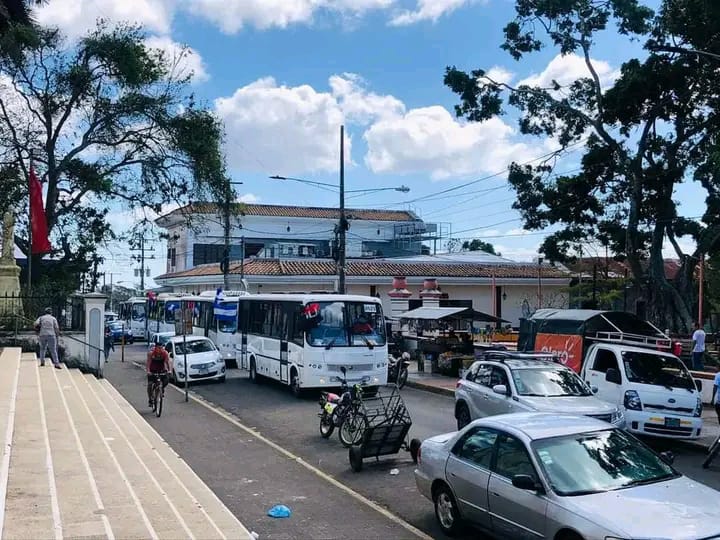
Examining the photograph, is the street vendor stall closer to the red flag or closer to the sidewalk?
the sidewalk

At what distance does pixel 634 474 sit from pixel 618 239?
67.5 ft

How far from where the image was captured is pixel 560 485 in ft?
22.8

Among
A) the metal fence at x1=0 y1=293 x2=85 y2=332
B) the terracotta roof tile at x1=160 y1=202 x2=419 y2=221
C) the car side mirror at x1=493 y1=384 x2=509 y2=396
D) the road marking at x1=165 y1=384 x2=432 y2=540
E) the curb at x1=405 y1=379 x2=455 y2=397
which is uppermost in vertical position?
the terracotta roof tile at x1=160 y1=202 x2=419 y2=221

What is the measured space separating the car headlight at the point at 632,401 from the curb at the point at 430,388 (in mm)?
8201

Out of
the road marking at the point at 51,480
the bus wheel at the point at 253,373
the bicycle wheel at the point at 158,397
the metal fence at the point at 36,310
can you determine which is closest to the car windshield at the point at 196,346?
the bus wheel at the point at 253,373

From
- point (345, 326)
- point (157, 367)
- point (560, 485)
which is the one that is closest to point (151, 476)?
point (560, 485)

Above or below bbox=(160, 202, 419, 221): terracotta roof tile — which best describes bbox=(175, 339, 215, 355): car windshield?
below

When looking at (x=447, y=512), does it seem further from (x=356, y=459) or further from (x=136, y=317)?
(x=136, y=317)

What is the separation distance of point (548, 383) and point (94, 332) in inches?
630

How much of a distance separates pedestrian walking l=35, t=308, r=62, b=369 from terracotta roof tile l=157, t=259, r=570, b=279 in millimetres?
23882

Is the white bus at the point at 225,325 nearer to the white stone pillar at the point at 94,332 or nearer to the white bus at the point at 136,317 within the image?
the white stone pillar at the point at 94,332

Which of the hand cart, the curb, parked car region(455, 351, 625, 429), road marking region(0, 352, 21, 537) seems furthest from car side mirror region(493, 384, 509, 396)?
the curb

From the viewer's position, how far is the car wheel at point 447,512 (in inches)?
326

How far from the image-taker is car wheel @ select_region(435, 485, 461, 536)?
8.27 metres
